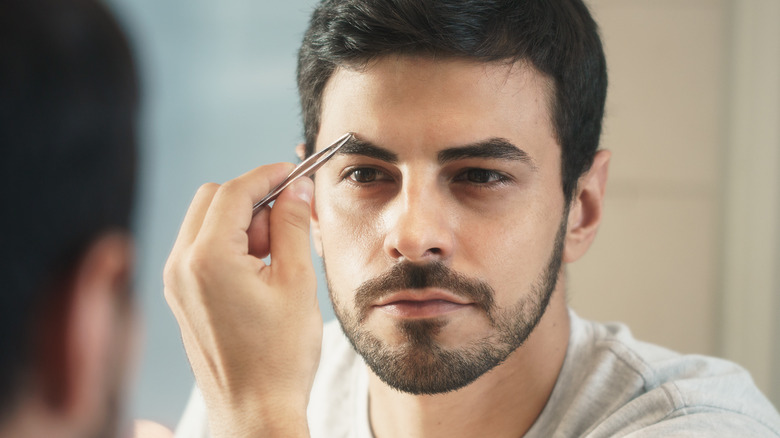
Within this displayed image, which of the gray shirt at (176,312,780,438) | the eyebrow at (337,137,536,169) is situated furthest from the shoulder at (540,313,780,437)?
the eyebrow at (337,137,536,169)

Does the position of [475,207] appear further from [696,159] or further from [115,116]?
[696,159]

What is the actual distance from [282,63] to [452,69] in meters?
1.06

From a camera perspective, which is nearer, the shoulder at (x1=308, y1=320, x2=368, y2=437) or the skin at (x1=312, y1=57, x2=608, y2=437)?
the skin at (x1=312, y1=57, x2=608, y2=437)

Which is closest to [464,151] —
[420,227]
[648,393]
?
[420,227]

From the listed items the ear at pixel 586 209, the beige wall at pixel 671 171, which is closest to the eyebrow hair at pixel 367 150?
the ear at pixel 586 209

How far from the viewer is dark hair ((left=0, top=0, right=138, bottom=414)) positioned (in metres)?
0.41

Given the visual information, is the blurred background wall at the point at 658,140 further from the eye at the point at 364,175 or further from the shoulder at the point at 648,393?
the shoulder at the point at 648,393

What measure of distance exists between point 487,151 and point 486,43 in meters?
0.19

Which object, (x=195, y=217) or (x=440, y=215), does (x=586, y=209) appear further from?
(x=195, y=217)

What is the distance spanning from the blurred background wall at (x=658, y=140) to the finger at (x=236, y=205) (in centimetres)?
81

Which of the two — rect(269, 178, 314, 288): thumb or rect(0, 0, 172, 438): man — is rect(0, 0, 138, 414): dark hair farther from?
rect(269, 178, 314, 288): thumb

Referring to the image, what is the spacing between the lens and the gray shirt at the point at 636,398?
1.07 metres

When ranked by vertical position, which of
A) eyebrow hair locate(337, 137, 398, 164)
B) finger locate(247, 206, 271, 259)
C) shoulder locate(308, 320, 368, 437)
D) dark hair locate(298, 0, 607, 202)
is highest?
dark hair locate(298, 0, 607, 202)

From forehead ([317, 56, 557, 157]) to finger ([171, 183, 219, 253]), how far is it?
1.01 feet
